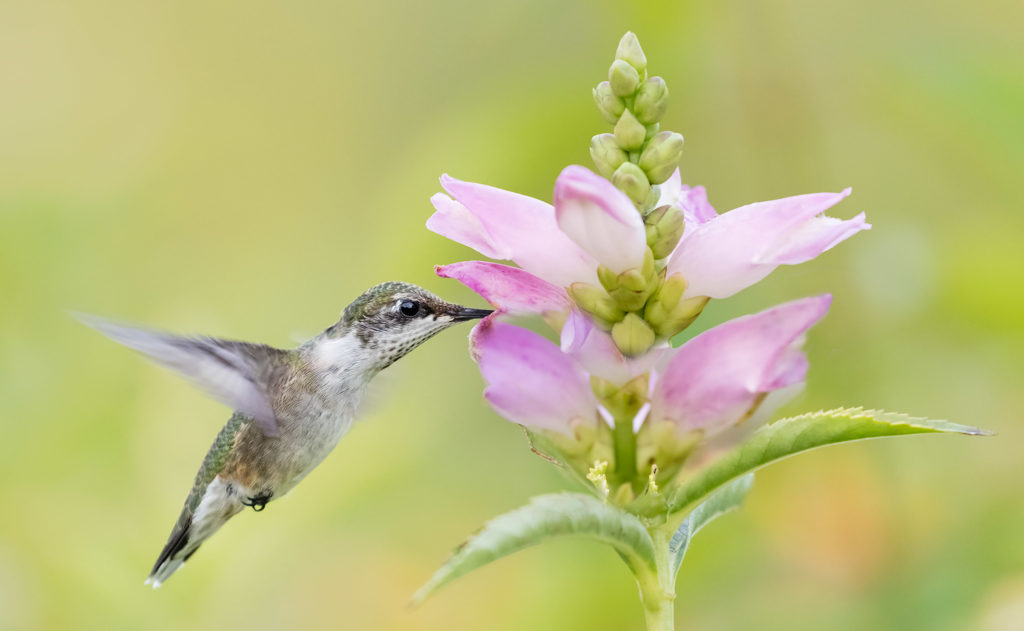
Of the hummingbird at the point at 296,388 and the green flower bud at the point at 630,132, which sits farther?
the hummingbird at the point at 296,388

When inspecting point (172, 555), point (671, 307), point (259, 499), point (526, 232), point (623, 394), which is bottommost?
point (172, 555)

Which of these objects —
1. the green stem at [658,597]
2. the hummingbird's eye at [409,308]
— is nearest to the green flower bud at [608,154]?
A: the green stem at [658,597]

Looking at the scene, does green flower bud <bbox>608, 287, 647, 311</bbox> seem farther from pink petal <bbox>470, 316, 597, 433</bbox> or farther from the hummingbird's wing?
the hummingbird's wing

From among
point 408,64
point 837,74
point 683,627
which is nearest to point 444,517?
point 683,627

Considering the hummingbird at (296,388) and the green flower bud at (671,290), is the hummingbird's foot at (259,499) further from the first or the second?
the green flower bud at (671,290)

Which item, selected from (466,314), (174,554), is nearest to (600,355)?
(466,314)

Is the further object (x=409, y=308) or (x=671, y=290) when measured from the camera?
(x=409, y=308)

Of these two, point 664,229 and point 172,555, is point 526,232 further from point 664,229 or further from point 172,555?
point 172,555
